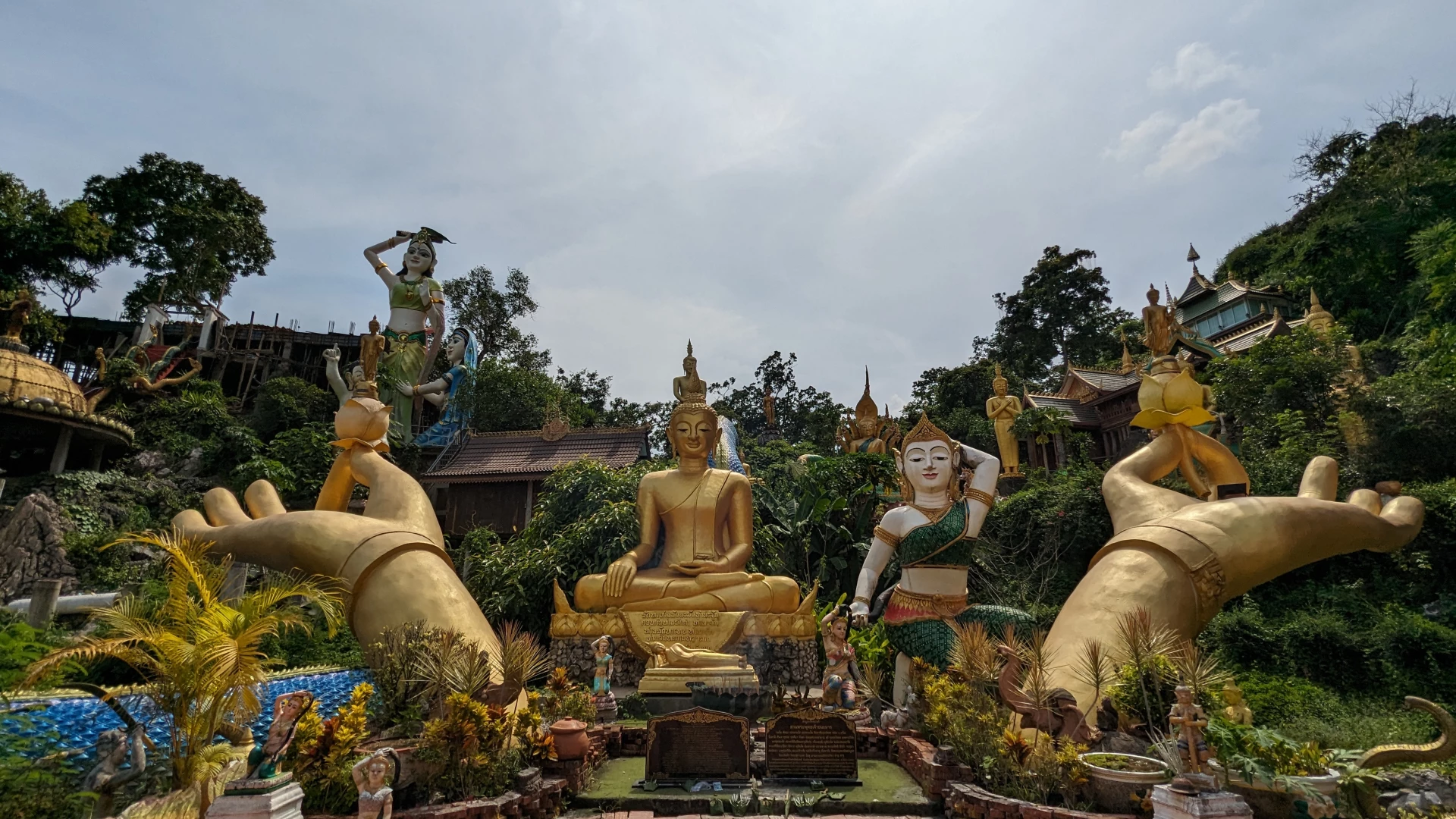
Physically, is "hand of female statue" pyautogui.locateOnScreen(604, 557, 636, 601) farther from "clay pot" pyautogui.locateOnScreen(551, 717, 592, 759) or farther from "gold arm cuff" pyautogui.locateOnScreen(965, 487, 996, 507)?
"gold arm cuff" pyautogui.locateOnScreen(965, 487, 996, 507)

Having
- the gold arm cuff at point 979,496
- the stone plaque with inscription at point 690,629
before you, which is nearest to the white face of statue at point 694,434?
the stone plaque with inscription at point 690,629

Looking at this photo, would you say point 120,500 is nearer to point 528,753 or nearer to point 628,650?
point 628,650

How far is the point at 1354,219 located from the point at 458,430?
29.8 m

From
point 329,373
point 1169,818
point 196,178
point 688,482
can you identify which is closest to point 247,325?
point 196,178

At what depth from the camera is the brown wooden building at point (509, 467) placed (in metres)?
20.8

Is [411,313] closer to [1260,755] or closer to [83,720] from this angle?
[83,720]

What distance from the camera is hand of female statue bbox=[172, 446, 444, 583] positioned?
7.73 m

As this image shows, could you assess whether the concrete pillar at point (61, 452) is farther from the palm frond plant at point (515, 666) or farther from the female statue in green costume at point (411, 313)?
the palm frond plant at point (515, 666)

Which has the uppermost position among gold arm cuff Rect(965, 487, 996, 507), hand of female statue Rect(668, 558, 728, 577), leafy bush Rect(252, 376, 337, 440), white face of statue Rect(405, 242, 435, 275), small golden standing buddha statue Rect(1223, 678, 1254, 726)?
white face of statue Rect(405, 242, 435, 275)

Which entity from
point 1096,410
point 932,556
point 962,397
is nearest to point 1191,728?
point 932,556

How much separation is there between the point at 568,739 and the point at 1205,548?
600 cm

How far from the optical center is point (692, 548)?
9.82 metres

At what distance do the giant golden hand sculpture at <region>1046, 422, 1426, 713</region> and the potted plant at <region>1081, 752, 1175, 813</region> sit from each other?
1553 mm

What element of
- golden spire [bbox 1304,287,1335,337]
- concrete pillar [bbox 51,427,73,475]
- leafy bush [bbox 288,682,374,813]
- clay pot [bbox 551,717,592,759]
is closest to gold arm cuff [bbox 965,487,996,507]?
clay pot [bbox 551,717,592,759]
